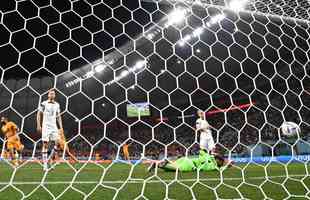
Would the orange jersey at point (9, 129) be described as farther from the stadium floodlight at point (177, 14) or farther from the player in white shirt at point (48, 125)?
the stadium floodlight at point (177, 14)

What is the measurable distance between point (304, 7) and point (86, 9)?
11.1 ft

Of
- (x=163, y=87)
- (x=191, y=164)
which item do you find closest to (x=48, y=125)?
(x=191, y=164)

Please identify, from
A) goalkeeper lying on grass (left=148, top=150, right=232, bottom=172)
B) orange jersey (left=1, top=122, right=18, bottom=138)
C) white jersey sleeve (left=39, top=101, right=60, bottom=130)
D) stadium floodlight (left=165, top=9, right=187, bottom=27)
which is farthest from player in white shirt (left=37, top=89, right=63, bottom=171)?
orange jersey (left=1, top=122, right=18, bottom=138)

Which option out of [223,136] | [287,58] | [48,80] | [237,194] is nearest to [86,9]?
[237,194]

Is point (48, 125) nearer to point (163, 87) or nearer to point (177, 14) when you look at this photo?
point (177, 14)

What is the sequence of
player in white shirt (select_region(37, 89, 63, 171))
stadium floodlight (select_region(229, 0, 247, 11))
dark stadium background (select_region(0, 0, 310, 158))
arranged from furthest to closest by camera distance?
dark stadium background (select_region(0, 0, 310, 158))
player in white shirt (select_region(37, 89, 63, 171))
stadium floodlight (select_region(229, 0, 247, 11))

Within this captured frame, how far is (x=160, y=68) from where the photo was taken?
10.8 m

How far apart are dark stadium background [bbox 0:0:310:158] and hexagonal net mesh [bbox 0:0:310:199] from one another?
0.20 feet

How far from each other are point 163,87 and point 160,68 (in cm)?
419

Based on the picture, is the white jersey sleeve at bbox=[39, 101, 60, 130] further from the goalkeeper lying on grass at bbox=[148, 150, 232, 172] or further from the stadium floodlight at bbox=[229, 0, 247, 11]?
the stadium floodlight at bbox=[229, 0, 247, 11]

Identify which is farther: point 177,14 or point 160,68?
point 160,68

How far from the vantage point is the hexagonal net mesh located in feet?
8.53

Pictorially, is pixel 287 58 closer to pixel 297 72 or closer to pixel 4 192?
pixel 297 72

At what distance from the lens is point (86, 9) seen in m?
5.63
